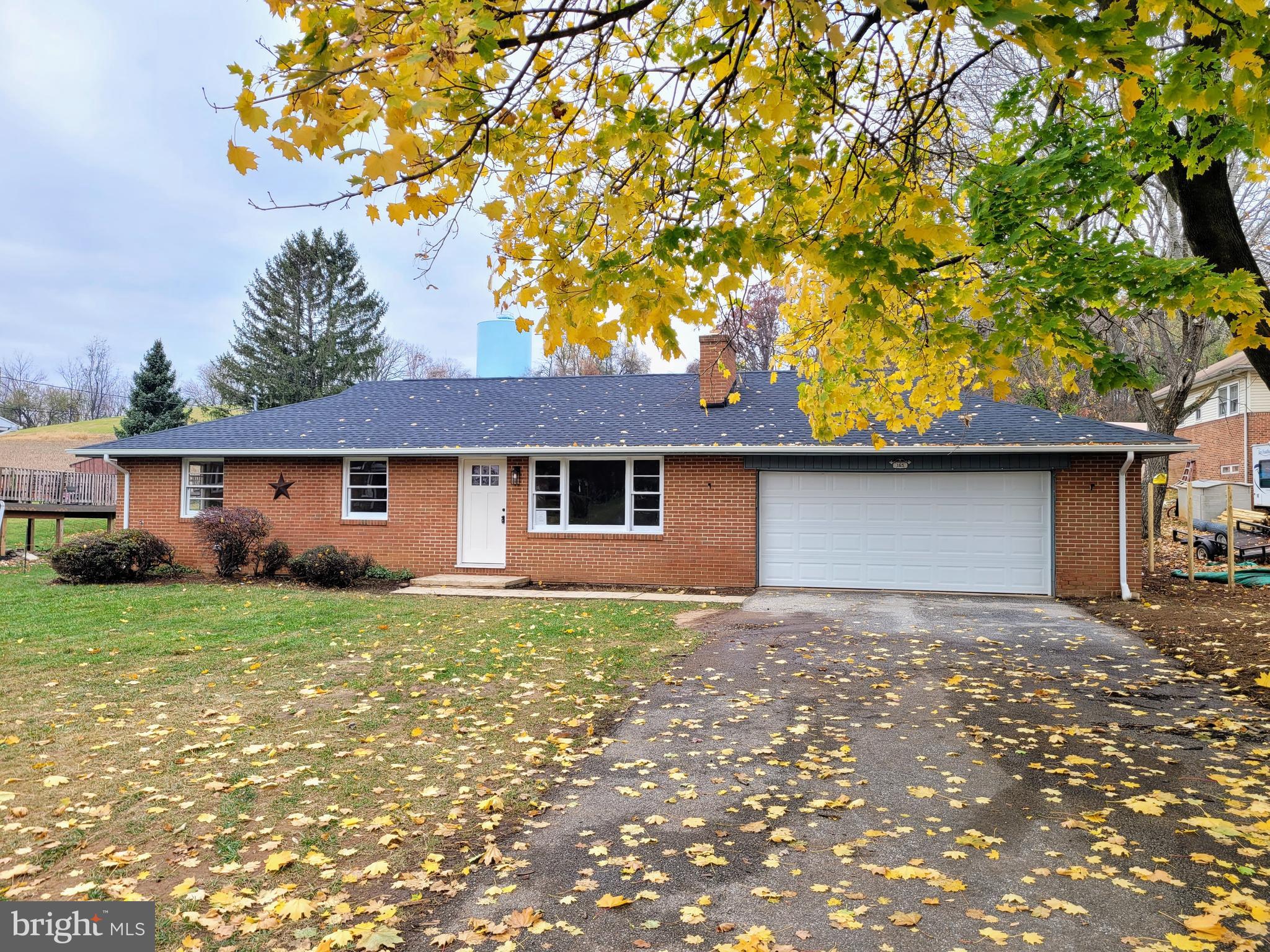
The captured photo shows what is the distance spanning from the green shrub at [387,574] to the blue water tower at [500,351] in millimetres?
9440

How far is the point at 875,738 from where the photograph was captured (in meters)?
5.38

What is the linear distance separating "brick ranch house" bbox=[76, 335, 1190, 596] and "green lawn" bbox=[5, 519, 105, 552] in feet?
25.3

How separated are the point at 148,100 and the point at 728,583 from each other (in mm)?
11607

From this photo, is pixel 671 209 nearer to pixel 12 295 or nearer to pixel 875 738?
pixel 875 738

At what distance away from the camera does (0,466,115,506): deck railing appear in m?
18.2

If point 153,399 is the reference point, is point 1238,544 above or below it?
below

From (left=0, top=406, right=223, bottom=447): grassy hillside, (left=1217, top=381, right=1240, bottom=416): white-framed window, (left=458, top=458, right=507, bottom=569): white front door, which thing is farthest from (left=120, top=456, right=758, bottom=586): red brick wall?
(left=0, top=406, right=223, bottom=447): grassy hillside

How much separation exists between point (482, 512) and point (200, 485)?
6482mm

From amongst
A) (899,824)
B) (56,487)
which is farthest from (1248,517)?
(56,487)

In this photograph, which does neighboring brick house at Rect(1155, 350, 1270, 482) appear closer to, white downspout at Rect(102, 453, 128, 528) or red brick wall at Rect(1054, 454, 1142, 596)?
red brick wall at Rect(1054, 454, 1142, 596)

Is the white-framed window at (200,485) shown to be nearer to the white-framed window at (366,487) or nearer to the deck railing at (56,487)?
A: the white-framed window at (366,487)

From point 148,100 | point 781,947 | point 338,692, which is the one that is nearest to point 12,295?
point 148,100

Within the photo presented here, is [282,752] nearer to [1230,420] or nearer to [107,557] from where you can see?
[107,557]

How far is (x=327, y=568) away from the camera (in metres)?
13.9
